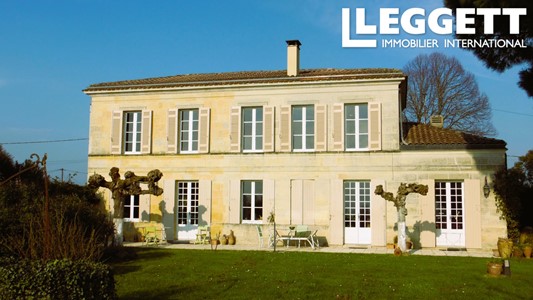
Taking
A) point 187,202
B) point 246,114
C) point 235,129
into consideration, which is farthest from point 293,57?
point 187,202

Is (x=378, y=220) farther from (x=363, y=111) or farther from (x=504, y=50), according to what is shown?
(x=504, y=50)

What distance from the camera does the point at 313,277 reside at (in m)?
11.5

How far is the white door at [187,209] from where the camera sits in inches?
795

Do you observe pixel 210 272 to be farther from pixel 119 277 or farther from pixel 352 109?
pixel 352 109

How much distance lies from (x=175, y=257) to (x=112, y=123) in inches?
330

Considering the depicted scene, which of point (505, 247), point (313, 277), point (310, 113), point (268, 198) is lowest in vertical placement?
point (313, 277)

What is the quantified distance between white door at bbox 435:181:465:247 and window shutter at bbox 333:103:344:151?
3.49 metres

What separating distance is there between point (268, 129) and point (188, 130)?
10.5ft

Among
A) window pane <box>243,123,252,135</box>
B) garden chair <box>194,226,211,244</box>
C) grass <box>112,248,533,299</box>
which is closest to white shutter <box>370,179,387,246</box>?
grass <box>112,248,533,299</box>

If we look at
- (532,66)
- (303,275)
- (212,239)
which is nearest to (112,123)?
(212,239)

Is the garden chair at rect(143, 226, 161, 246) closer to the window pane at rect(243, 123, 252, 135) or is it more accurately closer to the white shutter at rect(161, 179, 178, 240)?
the white shutter at rect(161, 179, 178, 240)

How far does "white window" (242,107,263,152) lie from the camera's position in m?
20.1

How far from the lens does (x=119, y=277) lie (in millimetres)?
Answer: 11703

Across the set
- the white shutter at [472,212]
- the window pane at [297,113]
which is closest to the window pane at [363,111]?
the window pane at [297,113]
